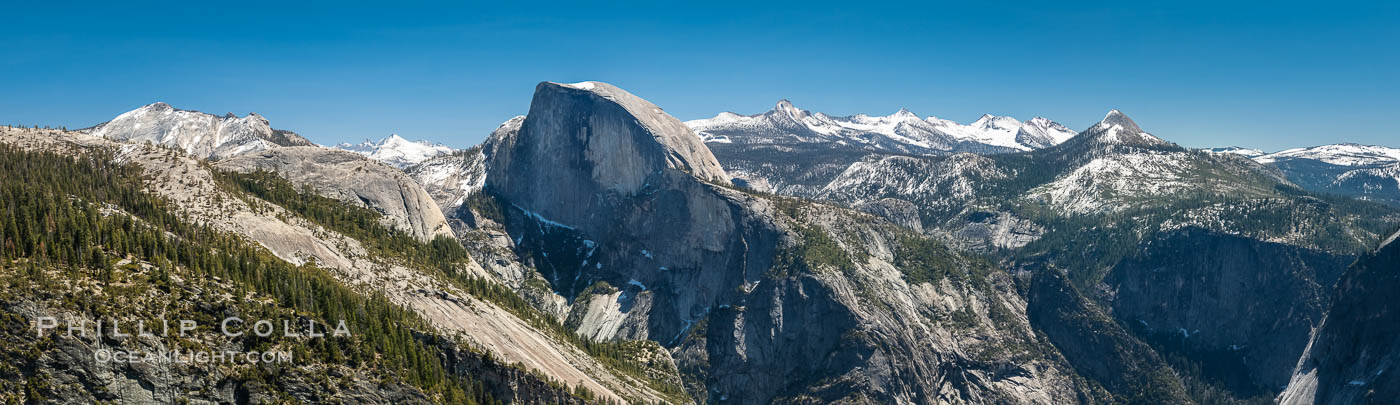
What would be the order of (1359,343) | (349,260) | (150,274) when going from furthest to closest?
(1359,343), (349,260), (150,274)

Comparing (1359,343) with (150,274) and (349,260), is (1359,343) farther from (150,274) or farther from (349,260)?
(150,274)

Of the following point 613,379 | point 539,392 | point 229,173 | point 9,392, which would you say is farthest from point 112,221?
point 613,379

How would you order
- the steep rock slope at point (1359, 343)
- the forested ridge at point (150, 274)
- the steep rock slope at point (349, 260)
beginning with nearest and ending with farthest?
the forested ridge at point (150, 274), the steep rock slope at point (349, 260), the steep rock slope at point (1359, 343)

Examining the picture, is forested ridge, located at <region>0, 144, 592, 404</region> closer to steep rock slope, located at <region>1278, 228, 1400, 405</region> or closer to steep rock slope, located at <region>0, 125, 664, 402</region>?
steep rock slope, located at <region>0, 125, 664, 402</region>

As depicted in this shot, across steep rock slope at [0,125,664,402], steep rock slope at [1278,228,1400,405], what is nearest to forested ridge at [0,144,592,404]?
steep rock slope at [0,125,664,402]

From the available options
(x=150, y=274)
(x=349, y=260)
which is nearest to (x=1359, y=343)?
(x=349, y=260)

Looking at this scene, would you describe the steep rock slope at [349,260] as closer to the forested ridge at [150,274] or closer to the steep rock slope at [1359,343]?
the forested ridge at [150,274]

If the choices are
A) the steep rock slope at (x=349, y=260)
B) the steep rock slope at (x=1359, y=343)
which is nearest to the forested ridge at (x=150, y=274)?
the steep rock slope at (x=349, y=260)

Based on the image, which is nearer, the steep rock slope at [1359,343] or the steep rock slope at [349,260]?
the steep rock slope at [349,260]
